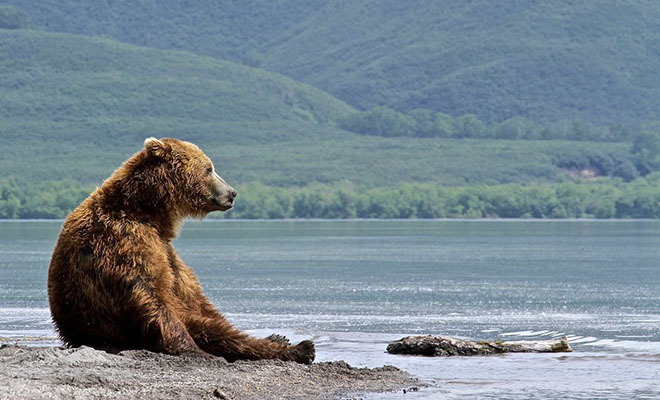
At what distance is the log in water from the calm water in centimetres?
30

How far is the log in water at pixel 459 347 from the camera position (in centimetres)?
1401

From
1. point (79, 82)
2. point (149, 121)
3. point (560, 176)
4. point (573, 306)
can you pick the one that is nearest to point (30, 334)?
point (573, 306)

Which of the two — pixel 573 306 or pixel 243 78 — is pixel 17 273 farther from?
pixel 243 78

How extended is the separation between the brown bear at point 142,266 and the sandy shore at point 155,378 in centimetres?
20

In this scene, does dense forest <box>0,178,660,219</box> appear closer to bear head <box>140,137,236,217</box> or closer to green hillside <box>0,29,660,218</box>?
green hillside <box>0,29,660,218</box>

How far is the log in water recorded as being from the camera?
1401 cm

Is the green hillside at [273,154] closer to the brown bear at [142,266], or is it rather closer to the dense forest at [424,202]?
the dense forest at [424,202]

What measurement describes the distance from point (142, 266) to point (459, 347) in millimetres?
4874

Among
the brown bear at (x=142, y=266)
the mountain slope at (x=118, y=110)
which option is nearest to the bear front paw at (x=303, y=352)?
the brown bear at (x=142, y=266)

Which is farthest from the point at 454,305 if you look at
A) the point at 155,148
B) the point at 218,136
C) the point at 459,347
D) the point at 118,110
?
the point at 118,110

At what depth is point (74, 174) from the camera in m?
142

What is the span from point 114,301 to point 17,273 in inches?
1047

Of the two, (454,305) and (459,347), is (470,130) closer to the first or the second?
(454,305)

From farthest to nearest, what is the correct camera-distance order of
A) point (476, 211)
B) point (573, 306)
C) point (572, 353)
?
1. point (476, 211)
2. point (573, 306)
3. point (572, 353)
